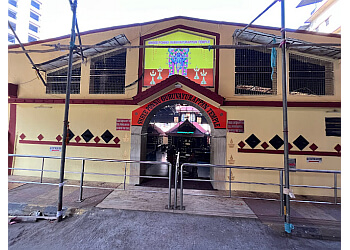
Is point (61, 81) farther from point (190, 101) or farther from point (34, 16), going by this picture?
point (34, 16)

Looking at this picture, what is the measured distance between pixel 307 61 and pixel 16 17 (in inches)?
2045

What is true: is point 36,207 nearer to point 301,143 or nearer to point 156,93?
point 156,93

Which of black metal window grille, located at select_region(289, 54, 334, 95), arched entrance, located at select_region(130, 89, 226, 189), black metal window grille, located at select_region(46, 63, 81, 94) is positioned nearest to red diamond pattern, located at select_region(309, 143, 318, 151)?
black metal window grille, located at select_region(289, 54, 334, 95)

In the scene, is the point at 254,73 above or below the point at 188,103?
above

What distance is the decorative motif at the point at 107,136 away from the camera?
711 centimetres

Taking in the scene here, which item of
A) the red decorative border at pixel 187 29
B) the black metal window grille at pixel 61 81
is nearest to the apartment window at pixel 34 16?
the black metal window grille at pixel 61 81

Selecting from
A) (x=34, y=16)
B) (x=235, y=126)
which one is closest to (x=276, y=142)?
(x=235, y=126)

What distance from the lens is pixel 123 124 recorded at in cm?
706

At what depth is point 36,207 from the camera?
4480 millimetres

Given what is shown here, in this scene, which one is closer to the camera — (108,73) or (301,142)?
(301,142)

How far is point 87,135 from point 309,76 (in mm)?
9427

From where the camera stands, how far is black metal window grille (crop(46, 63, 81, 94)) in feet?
25.0

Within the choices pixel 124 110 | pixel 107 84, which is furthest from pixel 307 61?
pixel 107 84

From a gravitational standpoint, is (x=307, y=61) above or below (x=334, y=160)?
above
